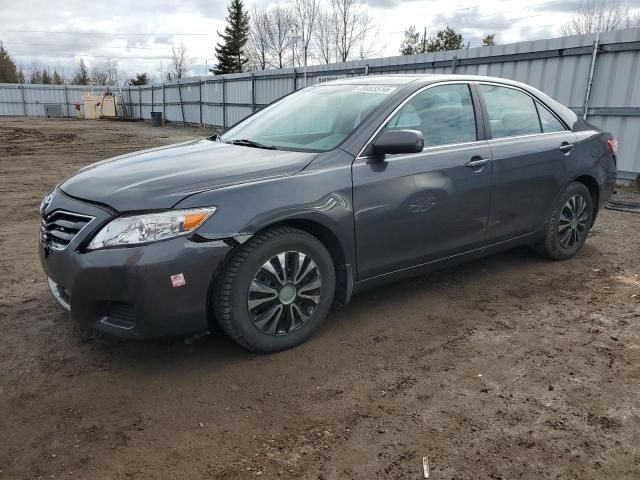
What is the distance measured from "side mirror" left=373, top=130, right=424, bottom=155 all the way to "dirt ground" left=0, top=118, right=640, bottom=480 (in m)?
1.19

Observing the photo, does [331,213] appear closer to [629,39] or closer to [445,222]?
[445,222]

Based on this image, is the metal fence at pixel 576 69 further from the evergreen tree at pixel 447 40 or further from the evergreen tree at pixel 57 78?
the evergreen tree at pixel 57 78

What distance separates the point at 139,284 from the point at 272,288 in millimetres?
746

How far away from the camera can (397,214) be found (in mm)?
3439

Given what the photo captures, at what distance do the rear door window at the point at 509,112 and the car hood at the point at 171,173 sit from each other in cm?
173

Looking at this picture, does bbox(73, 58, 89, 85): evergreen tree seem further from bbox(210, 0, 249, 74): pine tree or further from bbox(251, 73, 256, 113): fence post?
bbox(251, 73, 256, 113): fence post

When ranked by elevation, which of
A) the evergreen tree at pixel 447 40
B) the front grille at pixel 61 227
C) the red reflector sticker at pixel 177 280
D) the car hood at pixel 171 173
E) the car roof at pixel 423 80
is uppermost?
the evergreen tree at pixel 447 40

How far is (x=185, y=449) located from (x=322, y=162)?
5.81ft

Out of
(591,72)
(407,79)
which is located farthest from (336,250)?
(591,72)

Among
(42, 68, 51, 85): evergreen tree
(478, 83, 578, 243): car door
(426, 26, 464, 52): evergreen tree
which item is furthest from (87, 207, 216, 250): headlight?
(42, 68, 51, 85): evergreen tree

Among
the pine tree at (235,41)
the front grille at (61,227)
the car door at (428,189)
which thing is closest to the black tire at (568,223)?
the car door at (428,189)

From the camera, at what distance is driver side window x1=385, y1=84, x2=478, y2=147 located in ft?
12.0

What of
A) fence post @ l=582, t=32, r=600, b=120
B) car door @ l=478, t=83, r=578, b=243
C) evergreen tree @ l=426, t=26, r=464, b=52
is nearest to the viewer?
car door @ l=478, t=83, r=578, b=243

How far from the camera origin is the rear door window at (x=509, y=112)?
4.18m
